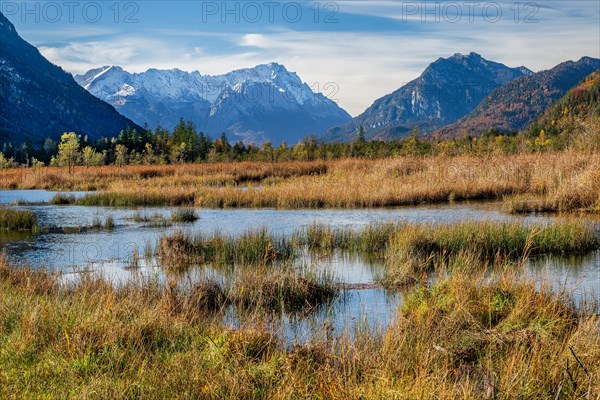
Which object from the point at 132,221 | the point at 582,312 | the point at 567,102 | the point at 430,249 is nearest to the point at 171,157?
the point at 132,221

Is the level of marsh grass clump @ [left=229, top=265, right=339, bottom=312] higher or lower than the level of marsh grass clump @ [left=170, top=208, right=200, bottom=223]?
lower

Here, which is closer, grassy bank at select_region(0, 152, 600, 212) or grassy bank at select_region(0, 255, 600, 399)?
grassy bank at select_region(0, 255, 600, 399)

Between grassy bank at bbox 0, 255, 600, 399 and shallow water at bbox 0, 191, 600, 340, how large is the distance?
63 cm

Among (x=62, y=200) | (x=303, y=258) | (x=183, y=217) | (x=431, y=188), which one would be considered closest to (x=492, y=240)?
(x=303, y=258)

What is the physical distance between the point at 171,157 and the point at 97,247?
52579 millimetres

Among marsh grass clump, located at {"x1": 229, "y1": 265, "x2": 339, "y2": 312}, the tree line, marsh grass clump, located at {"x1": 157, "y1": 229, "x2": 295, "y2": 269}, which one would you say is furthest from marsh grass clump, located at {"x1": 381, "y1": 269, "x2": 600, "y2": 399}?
the tree line

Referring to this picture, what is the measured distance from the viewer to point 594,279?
425 inches

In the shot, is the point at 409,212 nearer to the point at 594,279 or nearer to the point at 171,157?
the point at 594,279

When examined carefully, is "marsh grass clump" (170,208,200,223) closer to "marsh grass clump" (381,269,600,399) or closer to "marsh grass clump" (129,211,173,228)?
"marsh grass clump" (129,211,173,228)

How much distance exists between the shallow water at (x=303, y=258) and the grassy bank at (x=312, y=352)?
633mm

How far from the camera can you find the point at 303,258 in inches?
539

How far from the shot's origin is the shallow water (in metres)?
9.07

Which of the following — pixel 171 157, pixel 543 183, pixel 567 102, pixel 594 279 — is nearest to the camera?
pixel 594 279

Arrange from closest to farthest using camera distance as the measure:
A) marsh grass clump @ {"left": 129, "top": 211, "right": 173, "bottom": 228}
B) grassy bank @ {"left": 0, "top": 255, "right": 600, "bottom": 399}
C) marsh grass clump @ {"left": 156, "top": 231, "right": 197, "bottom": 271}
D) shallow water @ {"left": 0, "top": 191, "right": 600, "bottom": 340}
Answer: grassy bank @ {"left": 0, "top": 255, "right": 600, "bottom": 399} < shallow water @ {"left": 0, "top": 191, "right": 600, "bottom": 340} < marsh grass clump @ {"left": 156, "top": 231, "right": 197, "bottom": 271} < marsh grass clump @ {"left": 129, "top": 211, "right": 173, "bottom": 228}
